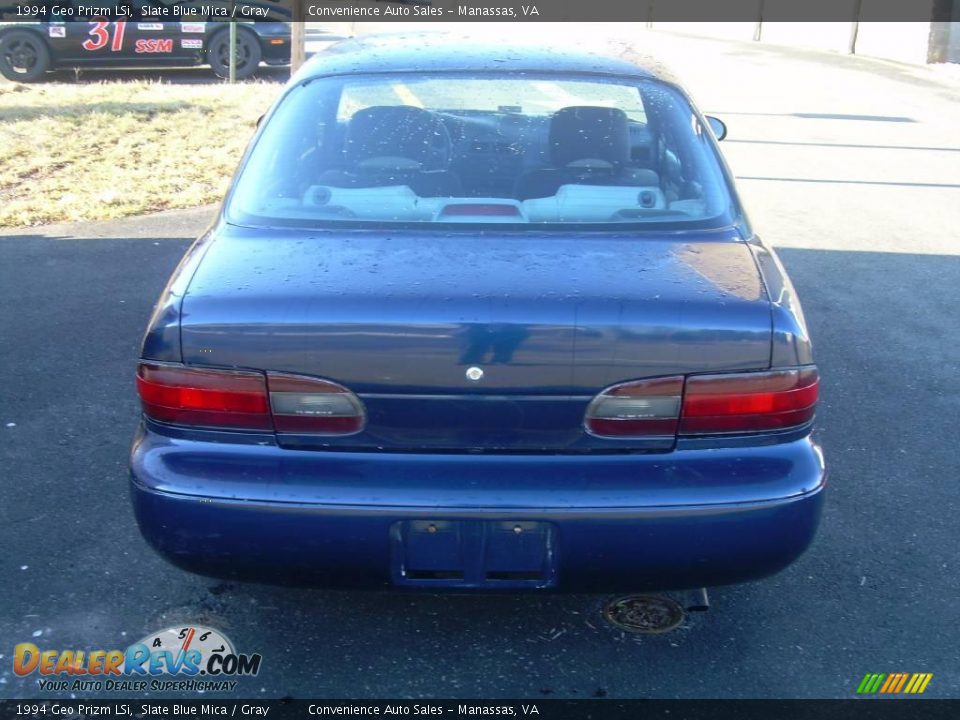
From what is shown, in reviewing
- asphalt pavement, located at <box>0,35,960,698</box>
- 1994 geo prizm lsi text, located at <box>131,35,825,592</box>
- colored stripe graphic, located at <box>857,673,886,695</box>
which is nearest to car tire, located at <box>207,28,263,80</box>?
asphalt pavement, located at <box>0,35,960,698</box>

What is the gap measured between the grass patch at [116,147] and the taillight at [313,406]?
5.69 m

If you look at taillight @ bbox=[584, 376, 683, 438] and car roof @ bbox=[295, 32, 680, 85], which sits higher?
car roof @ bbox=[295, 32, 680, 85]

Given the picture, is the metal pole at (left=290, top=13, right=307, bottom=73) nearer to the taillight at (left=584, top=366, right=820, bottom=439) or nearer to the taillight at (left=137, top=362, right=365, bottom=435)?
the taillight at (left=137, top=362, right=365, bottom=435)

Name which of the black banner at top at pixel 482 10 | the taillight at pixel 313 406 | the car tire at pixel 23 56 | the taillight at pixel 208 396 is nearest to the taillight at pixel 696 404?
the taillight at pixel 313 406

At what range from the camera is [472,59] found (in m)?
3.67

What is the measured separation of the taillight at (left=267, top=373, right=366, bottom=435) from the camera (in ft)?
8.41

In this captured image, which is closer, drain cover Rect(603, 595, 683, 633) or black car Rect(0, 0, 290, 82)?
drain cover Rect(603, 595, 683, 633)

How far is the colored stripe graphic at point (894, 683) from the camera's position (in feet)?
9.56

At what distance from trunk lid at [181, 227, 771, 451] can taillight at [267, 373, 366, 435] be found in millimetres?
26

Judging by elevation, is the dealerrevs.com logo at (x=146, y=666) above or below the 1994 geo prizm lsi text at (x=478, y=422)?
below

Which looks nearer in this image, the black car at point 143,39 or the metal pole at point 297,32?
the metal pole at point 297,32

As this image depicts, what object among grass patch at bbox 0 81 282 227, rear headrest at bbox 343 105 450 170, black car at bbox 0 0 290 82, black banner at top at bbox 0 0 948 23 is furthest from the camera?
black banner at top at bbox 0 0 948 23

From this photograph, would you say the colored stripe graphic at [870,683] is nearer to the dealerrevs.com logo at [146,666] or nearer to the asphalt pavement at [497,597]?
the asphalt pavement at [497,597]

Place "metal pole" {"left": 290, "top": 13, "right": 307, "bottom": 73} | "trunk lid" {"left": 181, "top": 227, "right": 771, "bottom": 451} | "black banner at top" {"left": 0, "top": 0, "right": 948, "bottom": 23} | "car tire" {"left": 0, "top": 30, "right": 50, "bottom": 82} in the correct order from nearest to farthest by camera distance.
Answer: "trunk lid" {"left": 181, "top": 227, "right": 771, "bottom": 451} → "metal pole" {"left": 290, "top": 13, "right": 307, "bottom": 73} → "car tire" {"left": 0, "top": 30, "right": 50, "bottom": 82} → "black banner at top" {"left": 0, "top": 0, "right": 948, "bottom": 23}
